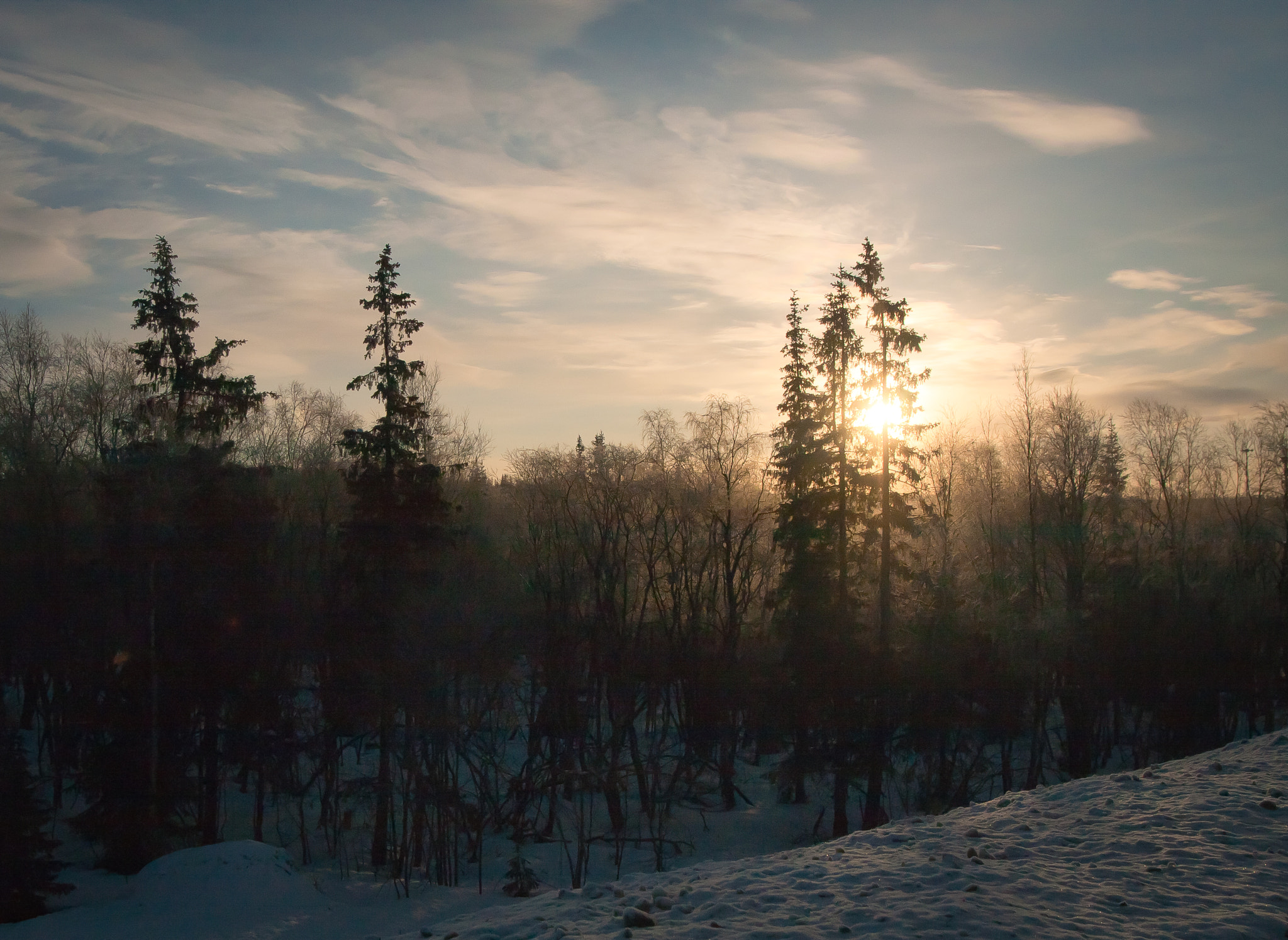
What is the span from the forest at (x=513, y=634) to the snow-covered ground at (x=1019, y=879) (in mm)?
17531

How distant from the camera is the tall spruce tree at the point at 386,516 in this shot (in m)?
27.3

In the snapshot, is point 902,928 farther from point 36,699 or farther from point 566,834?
point 36,699

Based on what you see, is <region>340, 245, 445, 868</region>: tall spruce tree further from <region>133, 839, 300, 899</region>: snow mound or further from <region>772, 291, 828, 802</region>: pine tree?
<region>772, 291, 828, 802</region>: pine tree

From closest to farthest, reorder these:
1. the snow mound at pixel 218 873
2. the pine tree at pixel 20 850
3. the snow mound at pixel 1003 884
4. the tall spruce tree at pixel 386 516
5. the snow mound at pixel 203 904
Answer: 1. the snow mound at pixel 1003 884
2. the snow mound at pixel 203 904
3. the pine tree at pixel 20 850
4. the snow mound at pixel 218 873
5. the tall spruce tree at pixel 386 516

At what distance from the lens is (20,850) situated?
21.0 metres

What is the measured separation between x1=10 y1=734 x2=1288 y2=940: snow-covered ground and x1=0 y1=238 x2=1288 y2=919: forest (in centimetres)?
1753

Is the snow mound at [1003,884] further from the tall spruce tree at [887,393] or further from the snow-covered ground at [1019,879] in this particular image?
the tall spruce tree at [887,393]

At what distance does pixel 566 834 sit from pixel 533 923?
90.7 ft

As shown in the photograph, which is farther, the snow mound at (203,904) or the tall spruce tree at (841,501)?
the tall spruce tree at (841,501)

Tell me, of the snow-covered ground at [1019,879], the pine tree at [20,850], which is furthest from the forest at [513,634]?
the snow-covered ground at [1019,879]

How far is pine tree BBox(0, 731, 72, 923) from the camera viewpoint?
2075cm

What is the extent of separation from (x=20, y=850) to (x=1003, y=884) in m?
23.0

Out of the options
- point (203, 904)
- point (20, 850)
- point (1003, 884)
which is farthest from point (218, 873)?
point (1003, 884)

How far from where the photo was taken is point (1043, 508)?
4609 cm
